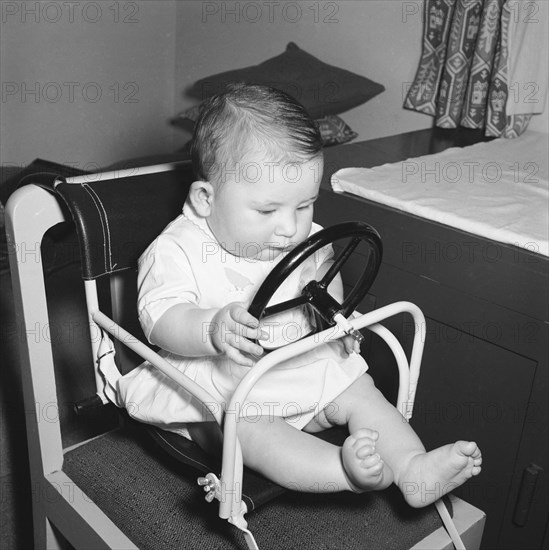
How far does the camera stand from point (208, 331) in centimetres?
92

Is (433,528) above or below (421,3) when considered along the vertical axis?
below

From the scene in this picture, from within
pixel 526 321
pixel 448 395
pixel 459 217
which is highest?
pixel 459 217

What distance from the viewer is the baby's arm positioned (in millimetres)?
852

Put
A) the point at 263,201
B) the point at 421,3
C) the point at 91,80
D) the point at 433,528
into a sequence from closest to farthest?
the point at 263,201
the point at 433,528
the point at 421,3
the point at 91,80

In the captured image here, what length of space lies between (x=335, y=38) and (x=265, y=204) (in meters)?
1.76

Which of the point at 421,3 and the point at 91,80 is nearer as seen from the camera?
the point at 421,3

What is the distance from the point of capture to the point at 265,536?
39.3 inches

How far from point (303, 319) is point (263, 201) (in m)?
0.24

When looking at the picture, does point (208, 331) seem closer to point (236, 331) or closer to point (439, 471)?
point (236, 331)

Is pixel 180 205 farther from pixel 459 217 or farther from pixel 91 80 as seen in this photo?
pixel 91 80

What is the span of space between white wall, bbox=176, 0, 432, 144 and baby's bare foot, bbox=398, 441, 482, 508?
155 cm

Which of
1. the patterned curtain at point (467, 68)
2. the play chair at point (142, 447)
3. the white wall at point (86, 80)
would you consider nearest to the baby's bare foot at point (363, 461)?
the play chair at point (142, 447)

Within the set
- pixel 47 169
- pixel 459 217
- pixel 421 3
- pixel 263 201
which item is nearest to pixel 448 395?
pixel 459 217

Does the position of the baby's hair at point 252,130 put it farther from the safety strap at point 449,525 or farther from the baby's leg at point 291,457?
the safety strap at point 449,525
